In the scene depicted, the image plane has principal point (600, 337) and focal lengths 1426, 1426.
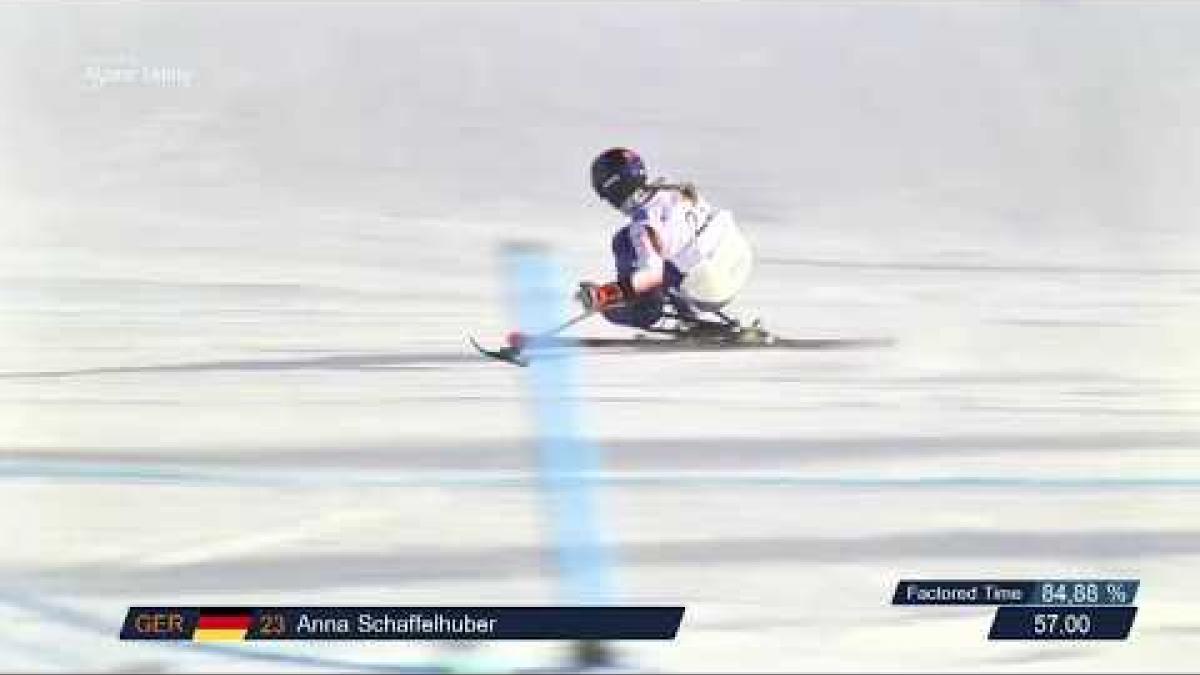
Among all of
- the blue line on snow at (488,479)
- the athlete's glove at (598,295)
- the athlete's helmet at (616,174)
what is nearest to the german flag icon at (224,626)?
the blue line on snow at (488,479)

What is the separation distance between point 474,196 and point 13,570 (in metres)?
0.91

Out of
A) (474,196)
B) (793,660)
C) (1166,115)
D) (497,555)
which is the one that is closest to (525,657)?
(497,555)

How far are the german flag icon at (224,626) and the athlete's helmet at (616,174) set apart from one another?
87 cm

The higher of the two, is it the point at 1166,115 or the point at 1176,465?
the point at 1166,115

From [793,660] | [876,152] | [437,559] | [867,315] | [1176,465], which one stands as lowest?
[793,660]

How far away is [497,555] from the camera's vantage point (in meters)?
2.21

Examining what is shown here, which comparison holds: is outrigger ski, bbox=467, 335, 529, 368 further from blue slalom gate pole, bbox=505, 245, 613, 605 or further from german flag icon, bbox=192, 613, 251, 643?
german flag icon, bbox=192, 613, 251, 643

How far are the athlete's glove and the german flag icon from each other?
2.36ft

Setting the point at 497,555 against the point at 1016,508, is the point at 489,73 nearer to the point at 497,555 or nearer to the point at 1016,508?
the point at 497,555

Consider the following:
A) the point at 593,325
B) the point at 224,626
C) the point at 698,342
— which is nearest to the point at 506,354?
the point at 593,325

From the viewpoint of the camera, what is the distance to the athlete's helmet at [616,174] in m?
2.27

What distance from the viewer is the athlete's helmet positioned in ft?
7.46

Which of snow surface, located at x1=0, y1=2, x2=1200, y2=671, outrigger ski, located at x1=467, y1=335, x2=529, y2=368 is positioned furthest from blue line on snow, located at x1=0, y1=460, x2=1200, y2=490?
outrigger ski, located at x1=467, y1=335, x2=529, y2=368

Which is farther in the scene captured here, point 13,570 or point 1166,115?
point 1166,115
